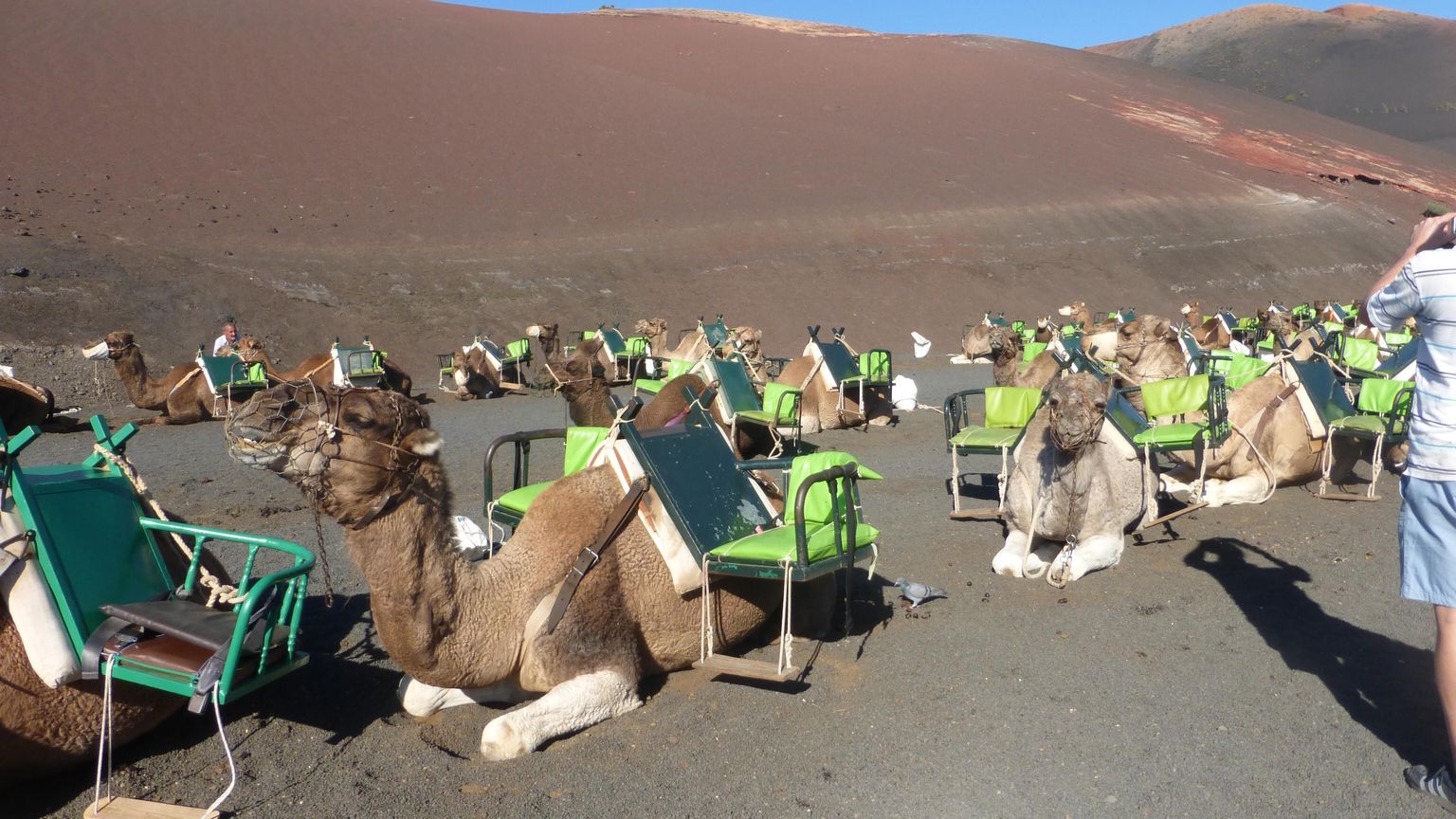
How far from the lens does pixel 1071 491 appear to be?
6.43m

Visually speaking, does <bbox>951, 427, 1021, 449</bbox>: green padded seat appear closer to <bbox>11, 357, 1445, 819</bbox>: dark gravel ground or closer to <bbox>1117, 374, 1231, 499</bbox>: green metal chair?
<bbox>1117, 374, 1231, 499</bbox>: green metal chair

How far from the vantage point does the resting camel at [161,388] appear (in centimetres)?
1391

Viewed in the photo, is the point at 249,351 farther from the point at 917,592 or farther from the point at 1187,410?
the point at 1187,410

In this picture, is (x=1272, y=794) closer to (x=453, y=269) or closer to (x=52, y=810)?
(x=52, y=810)

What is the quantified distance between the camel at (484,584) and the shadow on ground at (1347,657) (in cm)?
271

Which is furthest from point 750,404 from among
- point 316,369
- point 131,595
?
point 131,595

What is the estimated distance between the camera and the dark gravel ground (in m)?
3.63

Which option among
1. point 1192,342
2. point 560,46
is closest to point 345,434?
point 1192,342

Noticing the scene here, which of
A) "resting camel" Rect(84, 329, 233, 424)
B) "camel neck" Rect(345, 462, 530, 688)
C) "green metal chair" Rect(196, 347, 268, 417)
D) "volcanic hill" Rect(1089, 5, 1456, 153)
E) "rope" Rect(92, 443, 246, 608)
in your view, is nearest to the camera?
"camel neck" Rect(345, 462, 530, 688)

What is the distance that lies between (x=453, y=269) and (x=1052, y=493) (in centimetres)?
2553

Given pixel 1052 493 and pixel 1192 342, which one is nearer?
pixel 1052 493

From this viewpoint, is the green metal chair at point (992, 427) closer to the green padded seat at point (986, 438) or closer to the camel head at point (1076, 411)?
the green padded seat at point (986, 438)

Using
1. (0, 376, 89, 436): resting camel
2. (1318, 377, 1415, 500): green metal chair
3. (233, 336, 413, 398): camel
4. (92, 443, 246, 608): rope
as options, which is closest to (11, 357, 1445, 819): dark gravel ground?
(92, 443, 246, 608): rope

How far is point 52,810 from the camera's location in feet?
11.7
